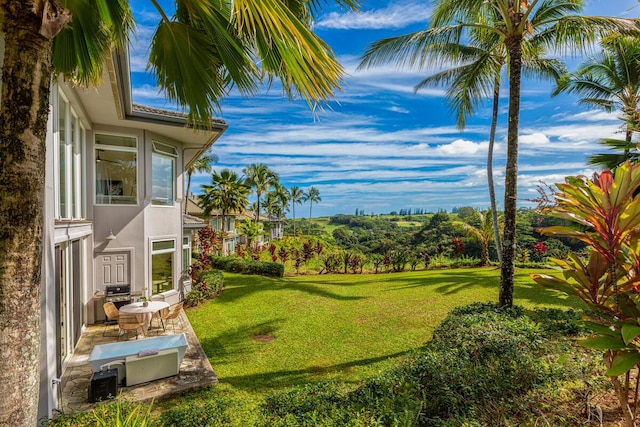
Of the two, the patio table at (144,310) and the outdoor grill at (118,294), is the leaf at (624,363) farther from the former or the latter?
the outdoor grill at (118,294)

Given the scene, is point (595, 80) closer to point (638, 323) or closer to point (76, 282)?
point (638, 323)

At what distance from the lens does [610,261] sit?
2.28 metres

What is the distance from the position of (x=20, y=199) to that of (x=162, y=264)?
399 inches

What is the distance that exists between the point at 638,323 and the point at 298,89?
2.75 metres

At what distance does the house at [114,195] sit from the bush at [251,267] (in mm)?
6181

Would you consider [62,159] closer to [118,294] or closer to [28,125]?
[118,294]

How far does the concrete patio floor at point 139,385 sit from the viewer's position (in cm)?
567

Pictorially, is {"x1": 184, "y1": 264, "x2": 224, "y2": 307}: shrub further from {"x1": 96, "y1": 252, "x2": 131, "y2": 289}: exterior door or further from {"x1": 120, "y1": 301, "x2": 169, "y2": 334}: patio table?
{"x1": 120, "y1": 301, "x2": 169, "y2": 334}: patio table

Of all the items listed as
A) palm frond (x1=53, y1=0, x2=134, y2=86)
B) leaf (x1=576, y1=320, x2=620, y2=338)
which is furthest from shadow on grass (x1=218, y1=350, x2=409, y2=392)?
palm frond (x1=53, y1=0, x2=134, y2=86)

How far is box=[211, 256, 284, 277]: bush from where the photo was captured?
1805 cm

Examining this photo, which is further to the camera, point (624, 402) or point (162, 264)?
point (162, 264)

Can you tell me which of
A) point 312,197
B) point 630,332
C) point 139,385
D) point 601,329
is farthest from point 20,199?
point 312,197

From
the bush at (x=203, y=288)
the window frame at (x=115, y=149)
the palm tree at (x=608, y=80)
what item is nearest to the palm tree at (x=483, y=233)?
the palm tree at (x=608, y=80)

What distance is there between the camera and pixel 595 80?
1277 cm
